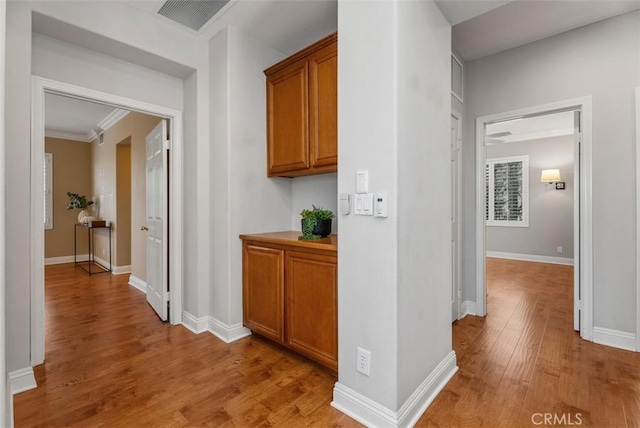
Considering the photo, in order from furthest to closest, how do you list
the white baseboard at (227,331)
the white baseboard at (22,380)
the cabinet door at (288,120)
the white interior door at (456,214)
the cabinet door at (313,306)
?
the white interior door at (456,214) → the white baseboard at (227,331) → the cabinet door at (288,120) → the cabinet door at (313,306) → the white baseboard at (22,380)

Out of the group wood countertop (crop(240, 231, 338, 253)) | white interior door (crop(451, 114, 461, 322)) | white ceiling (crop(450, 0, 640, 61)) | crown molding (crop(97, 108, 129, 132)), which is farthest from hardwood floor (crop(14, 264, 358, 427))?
crown molding (crop(97, 108, 129, 132))

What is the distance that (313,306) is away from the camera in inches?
83.4

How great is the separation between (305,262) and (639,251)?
256cm

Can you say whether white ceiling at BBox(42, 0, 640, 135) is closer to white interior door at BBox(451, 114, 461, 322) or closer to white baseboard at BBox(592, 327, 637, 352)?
white interior door at BBox(451, 114, 461, 322)

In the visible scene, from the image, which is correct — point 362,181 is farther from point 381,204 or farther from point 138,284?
point 138,284

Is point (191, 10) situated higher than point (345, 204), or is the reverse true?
point (191, 10)

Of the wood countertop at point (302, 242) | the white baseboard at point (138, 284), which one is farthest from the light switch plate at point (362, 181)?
the white baseboard at point (138, 284)

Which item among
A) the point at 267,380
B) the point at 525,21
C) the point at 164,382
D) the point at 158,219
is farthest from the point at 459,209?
the point at 158,219

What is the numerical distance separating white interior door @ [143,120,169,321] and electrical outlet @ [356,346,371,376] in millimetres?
2139

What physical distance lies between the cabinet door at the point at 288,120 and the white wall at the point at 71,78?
0.62m

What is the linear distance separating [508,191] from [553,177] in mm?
952

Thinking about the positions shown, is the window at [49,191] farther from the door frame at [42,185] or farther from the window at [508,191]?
the window at [508,191]

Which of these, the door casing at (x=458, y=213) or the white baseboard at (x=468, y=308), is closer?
the door casing at (x=458, y=213)

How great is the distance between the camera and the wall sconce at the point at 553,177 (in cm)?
594
